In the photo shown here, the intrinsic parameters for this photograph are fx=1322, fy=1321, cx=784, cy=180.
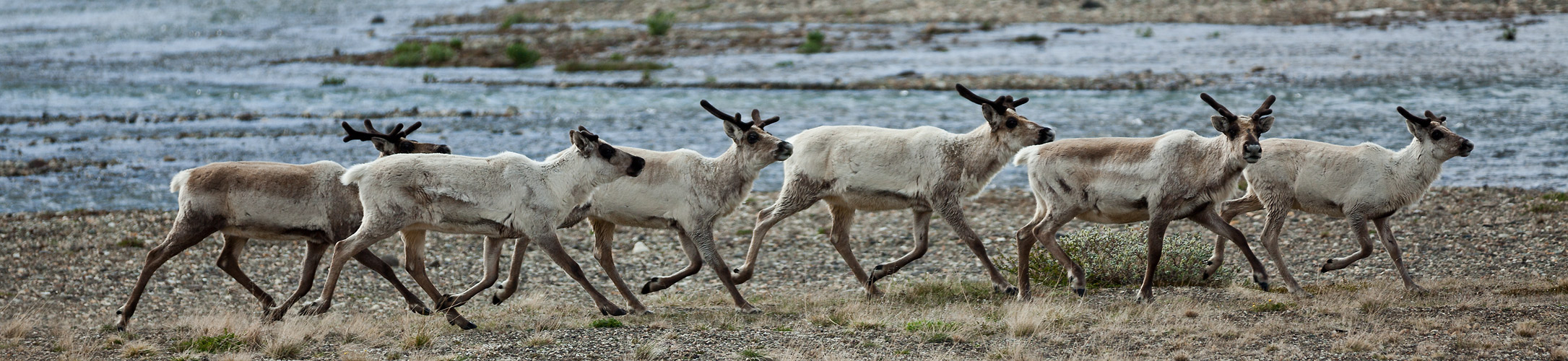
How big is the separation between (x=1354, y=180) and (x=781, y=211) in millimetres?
5425

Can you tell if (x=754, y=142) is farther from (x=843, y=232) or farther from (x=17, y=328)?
(x=17, y=328)

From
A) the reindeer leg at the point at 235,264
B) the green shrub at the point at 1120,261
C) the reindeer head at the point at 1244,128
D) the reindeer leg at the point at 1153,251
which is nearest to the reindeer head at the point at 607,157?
the reindeer leg at the point at 235,264

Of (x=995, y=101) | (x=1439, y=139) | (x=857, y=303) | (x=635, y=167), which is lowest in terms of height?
(x=857, y=303)

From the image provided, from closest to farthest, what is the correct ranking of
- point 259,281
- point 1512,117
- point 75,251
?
1. point 259,281
2. point 75,251
3. point 1512,117

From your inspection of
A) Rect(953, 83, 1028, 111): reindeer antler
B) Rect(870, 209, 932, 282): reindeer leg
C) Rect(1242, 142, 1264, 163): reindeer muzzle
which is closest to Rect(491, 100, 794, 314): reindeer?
Rect(870, 209, 932, 282): reindeer leg

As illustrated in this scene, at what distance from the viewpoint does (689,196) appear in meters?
12.2

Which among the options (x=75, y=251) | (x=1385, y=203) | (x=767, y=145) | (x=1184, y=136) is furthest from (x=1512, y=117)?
(x=75, y=251)

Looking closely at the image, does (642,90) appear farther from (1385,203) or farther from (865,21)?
(1385,203)

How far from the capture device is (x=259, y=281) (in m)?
14.9

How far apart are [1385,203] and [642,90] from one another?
2795cm

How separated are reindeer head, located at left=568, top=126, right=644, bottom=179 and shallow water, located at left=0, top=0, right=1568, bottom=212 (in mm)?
10285

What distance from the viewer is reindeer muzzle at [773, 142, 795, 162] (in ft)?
39.2

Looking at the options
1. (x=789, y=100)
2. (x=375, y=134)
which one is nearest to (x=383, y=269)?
(x=375, y=134)

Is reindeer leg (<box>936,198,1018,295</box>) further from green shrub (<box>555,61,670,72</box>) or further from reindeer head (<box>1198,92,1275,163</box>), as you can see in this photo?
green shrub (<box>555,61,670,72</box>)
